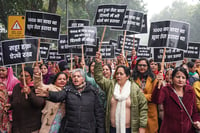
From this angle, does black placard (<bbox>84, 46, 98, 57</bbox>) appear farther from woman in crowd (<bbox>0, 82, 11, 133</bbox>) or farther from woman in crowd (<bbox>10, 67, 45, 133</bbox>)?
woman in crowd (<bbox>10, 67, 45, 133</bbox>)

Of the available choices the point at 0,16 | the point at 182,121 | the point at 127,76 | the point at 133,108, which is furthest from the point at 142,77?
the point at 0,16

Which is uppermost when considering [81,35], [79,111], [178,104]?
[81,35]

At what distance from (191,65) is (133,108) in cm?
332

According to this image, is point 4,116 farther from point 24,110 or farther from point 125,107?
point 125,107

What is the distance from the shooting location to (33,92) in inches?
147

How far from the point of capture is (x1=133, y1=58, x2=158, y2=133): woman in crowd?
426cm

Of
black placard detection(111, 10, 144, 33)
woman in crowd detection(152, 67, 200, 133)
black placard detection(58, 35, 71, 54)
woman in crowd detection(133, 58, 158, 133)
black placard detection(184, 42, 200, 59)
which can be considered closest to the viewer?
woman in crowd detection(152, 67, 200, 133)

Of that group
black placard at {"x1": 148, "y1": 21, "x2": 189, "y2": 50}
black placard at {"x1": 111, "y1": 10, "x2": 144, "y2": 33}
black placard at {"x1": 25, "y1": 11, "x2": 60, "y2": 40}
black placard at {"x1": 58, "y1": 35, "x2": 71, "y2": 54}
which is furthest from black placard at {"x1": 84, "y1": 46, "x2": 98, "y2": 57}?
black placard at {"x1": 148, "y1": 21, "x2": 189, "y2": 50}

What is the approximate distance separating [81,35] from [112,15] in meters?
0.97

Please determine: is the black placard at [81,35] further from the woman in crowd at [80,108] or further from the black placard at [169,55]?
the woman in crowd at [80,108]

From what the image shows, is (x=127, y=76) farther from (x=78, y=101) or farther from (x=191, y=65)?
(x=191, y=65)

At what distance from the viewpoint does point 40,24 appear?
16.8 feet

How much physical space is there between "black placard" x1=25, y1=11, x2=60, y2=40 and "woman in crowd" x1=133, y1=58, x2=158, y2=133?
204 cm

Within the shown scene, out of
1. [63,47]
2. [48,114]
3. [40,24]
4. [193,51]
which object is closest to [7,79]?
[40,24]
